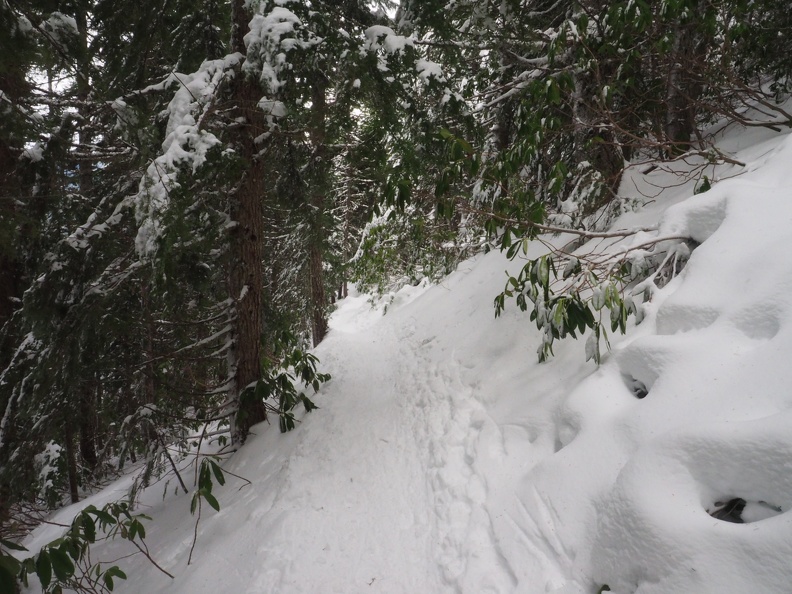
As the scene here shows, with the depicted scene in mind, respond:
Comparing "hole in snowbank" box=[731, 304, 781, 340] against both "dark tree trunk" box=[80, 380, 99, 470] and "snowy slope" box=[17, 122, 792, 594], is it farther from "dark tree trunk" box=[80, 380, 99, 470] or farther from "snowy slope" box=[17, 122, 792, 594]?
"dark tree trunk" box=[80, 380, 99, 470]

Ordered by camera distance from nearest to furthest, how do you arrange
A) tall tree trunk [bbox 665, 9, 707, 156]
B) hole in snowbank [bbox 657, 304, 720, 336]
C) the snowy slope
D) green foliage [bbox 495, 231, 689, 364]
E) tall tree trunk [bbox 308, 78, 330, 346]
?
1. the snowy slope
2. hole in snowbank [bbox 657, 304, 720, 336]
3. green foliage [bbox 495, 231, 689, 364]
4. tall tree trunk [bbox 308, 78, 330, 346]
5. tall tree trunk [bbox 665, 9, 707, 156]

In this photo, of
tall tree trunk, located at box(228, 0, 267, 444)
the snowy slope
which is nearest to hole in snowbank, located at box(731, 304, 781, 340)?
the snowy slope

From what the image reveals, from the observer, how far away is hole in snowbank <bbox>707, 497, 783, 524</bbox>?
1.53 meters

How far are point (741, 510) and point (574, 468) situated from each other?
0.81 metres

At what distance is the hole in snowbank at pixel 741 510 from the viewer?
1.53 meters

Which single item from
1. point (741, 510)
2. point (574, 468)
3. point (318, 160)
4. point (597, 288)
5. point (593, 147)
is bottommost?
point (574, 468)

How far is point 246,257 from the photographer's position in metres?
4.53

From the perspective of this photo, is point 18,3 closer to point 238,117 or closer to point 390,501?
point 238,117

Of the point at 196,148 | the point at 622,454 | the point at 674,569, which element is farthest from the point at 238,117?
the point at 674,569

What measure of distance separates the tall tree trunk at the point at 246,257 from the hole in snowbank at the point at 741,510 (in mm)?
4202

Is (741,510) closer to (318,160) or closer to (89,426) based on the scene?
(318,160)

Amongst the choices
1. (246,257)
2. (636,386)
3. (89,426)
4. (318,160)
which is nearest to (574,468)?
(636,386)

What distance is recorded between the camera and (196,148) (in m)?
2.75

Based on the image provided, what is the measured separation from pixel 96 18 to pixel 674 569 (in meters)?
5.86
